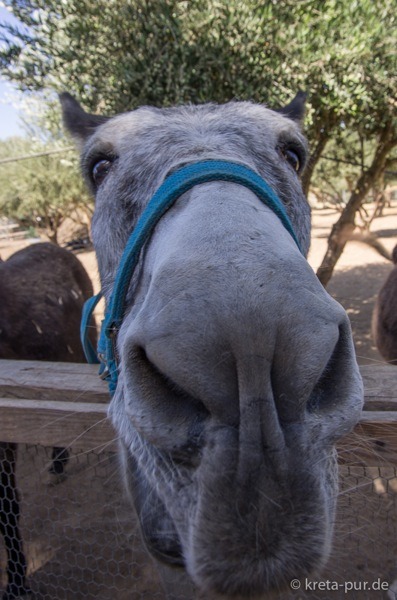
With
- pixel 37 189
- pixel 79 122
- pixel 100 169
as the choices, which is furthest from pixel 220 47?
pixel 37 189

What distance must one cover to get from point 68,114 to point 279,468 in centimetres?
300

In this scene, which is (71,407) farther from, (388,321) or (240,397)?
(388,321)

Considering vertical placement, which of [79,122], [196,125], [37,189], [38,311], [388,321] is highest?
[196,125]

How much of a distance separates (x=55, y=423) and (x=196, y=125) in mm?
1613

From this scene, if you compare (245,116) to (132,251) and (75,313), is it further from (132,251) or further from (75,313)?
(75,313)

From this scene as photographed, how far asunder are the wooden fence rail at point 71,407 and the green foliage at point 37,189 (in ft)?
68.0

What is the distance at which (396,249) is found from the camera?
20.0 ft

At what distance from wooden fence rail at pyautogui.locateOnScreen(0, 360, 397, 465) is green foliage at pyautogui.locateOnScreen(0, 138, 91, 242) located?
2071cm

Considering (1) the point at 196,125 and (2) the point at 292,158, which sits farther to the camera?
(2) the point at 292,158

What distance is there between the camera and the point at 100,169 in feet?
7.02

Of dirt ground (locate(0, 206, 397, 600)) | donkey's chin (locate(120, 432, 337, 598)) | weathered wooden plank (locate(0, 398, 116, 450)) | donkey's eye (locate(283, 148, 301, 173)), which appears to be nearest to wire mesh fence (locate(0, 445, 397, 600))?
Result: dirt ground (locate(0, 206, 397, 600))

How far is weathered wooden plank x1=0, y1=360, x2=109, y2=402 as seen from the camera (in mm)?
2021

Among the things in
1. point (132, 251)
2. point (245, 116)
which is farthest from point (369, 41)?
point (132, 251)

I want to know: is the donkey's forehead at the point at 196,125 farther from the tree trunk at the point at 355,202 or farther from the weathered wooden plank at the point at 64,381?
the tree trunk at the point at 355,202
